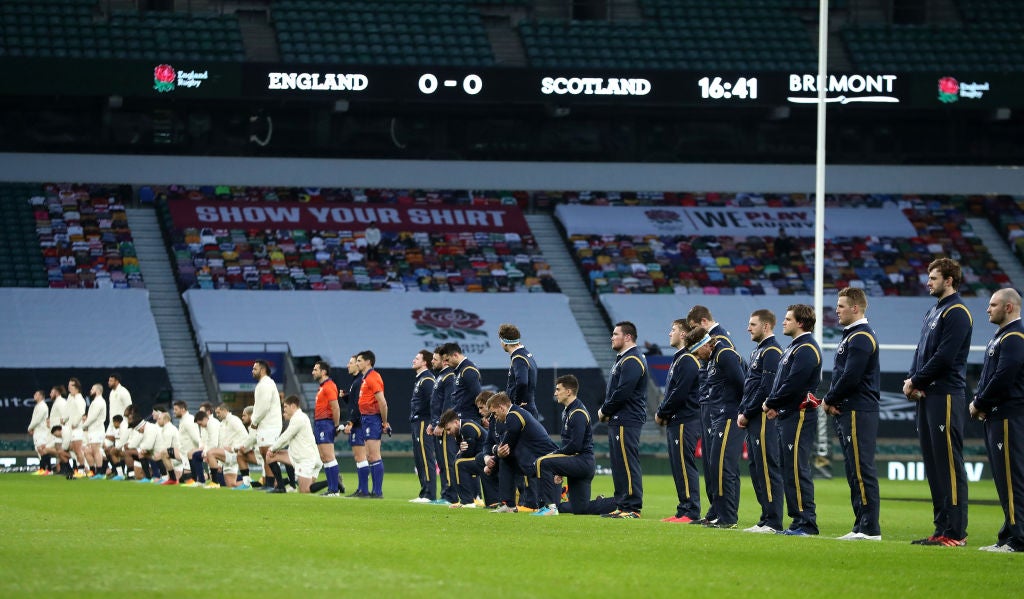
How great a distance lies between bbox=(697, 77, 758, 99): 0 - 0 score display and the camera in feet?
125

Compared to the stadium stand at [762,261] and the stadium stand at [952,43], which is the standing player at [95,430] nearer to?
the stadium stand at [762,261]

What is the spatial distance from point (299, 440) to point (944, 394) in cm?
1155

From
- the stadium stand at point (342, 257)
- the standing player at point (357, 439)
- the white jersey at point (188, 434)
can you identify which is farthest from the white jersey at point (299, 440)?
the stadium stand at point (342, 257)

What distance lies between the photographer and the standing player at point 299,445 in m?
21.4

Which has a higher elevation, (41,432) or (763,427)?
(763,427)

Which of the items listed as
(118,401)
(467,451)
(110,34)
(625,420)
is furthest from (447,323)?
(625,420)

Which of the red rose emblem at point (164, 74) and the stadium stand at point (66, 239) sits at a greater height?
the red rose emblem at point (164, 74)

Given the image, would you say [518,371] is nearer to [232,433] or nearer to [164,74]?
[232,433]

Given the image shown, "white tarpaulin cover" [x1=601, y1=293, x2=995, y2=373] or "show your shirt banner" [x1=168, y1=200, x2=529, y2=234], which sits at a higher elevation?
"show your shirt banner" [x1=168, y1=200, x2=529, y2=234]

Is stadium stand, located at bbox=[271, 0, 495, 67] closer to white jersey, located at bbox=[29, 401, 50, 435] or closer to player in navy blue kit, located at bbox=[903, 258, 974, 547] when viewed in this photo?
white jersey, located at bbox=[29, 401, 50, 435]

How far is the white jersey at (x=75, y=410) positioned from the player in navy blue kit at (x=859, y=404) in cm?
1761

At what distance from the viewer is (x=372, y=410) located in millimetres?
20281

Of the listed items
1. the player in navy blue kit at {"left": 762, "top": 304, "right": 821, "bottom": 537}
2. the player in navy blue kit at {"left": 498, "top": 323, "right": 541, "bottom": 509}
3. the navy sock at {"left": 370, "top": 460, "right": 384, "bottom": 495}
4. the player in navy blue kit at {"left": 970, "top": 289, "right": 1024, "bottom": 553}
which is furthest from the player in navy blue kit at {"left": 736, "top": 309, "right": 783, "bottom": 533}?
the navy sock at {"left": 370, "top": 460, "right": 384, "bottom": 495}

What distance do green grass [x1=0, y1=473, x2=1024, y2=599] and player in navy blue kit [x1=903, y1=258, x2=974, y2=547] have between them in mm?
515
